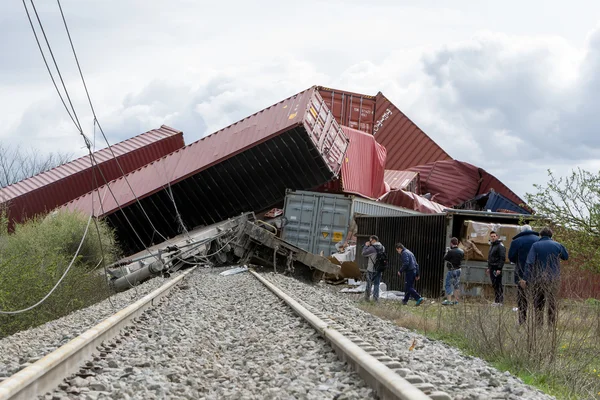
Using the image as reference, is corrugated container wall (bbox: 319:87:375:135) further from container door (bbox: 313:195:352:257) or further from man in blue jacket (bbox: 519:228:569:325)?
man in blue jacket (bbox: 519:228:569:325)

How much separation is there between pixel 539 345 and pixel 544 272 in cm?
158

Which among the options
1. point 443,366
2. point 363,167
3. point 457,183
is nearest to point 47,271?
point 443,366

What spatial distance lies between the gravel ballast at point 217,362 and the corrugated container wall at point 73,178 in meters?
16.7

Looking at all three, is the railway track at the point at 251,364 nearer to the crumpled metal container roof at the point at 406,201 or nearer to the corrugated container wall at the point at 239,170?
the corrugated container wall at the point at 239,170

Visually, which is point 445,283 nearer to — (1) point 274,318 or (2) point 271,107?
(1) point 274,318

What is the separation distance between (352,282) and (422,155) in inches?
566

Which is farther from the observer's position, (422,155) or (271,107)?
(422,155)

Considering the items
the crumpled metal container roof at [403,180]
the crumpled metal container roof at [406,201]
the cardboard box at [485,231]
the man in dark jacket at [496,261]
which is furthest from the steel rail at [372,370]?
the crumpled metal container roof at [403,180]

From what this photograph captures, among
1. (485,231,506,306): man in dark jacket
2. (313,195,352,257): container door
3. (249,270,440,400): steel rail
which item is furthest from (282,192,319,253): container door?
(249,270,440,400): steel rail

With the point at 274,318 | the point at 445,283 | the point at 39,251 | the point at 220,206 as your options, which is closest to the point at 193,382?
the point at 274,318

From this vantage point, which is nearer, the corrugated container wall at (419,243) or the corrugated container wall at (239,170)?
the corrugated container wall at (419,243)

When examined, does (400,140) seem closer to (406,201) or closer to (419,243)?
(406,201)

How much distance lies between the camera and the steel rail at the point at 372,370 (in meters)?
4.04

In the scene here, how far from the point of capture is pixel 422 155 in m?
32.2
